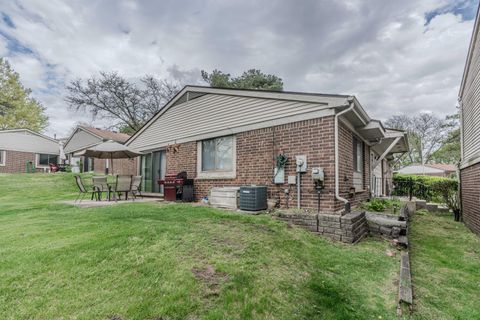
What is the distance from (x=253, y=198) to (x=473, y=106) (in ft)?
23.6

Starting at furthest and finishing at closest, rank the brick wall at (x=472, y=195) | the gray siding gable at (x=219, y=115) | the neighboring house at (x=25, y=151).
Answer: the neighboring house at (x=25, y=151), the brick wall at (x=472, y=195), the gray siding gable at (x=219, y=115)

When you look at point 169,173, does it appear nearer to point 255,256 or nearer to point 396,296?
point 255,256

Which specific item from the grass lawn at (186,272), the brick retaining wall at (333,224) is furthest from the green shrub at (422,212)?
the grass lawn at (186,272)

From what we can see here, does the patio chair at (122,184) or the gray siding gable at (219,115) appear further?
the patio chair at (122,184)

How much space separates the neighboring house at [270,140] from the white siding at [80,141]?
12.5 meters

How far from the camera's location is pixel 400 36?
1105 cm

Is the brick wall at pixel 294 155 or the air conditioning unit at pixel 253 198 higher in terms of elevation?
the brick wall at pixel 294 155

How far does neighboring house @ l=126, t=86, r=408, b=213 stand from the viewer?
227 inches

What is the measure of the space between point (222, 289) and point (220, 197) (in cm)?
454

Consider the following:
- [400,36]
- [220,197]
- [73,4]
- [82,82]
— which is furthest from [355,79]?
[82,82]

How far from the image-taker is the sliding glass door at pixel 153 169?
1087 centimetres

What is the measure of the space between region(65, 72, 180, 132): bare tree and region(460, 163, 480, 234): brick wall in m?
25.9

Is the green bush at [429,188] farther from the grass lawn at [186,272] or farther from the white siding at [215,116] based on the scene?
the white siding at [215,116]

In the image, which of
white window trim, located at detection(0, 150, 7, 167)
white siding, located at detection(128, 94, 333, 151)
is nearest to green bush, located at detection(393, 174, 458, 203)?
white siding, located at detection(128, 94, 333, 151)
